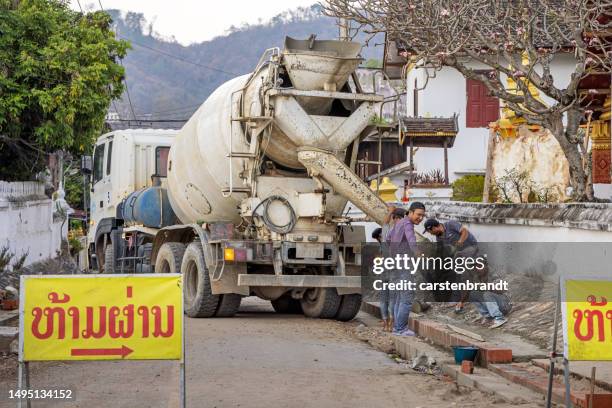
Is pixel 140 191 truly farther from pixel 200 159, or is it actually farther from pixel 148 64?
pixel 148 64

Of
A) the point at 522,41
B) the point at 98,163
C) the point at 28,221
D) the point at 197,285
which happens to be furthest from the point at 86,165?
the point at 522,41

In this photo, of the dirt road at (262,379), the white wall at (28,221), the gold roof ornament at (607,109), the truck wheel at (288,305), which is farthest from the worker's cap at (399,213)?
the white wall at (28,221)

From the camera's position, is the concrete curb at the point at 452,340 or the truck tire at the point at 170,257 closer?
the concrete curb at the point at 452,340

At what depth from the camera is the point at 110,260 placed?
864 inches

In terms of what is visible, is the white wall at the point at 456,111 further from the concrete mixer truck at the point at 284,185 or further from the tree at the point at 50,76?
the concrete mixer truck at the point at 284,185

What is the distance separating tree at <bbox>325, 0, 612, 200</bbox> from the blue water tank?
470cm

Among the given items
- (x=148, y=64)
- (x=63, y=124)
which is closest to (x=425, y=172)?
(x=63, y=124)

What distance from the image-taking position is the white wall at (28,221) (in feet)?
69.7

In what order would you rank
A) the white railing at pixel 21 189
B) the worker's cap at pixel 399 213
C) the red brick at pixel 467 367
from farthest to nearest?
the white railing at pixel 21 189 → the worker's cap at pixel 399 213 → the red brick at pixel 467 367

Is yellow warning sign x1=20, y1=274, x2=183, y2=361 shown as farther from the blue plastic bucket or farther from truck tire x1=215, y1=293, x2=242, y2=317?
truck tire x1=215, y1=293, x2=242, y2=317

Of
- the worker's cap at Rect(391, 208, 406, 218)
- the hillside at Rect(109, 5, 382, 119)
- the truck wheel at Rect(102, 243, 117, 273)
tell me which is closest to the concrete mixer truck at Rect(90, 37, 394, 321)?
the worker's cap at Rect(391, 208, 406, 218)

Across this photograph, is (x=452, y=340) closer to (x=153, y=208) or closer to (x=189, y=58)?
(x=153, y=208)

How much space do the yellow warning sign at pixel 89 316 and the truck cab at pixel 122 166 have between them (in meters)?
12.9

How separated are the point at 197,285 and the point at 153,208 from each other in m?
3.89
